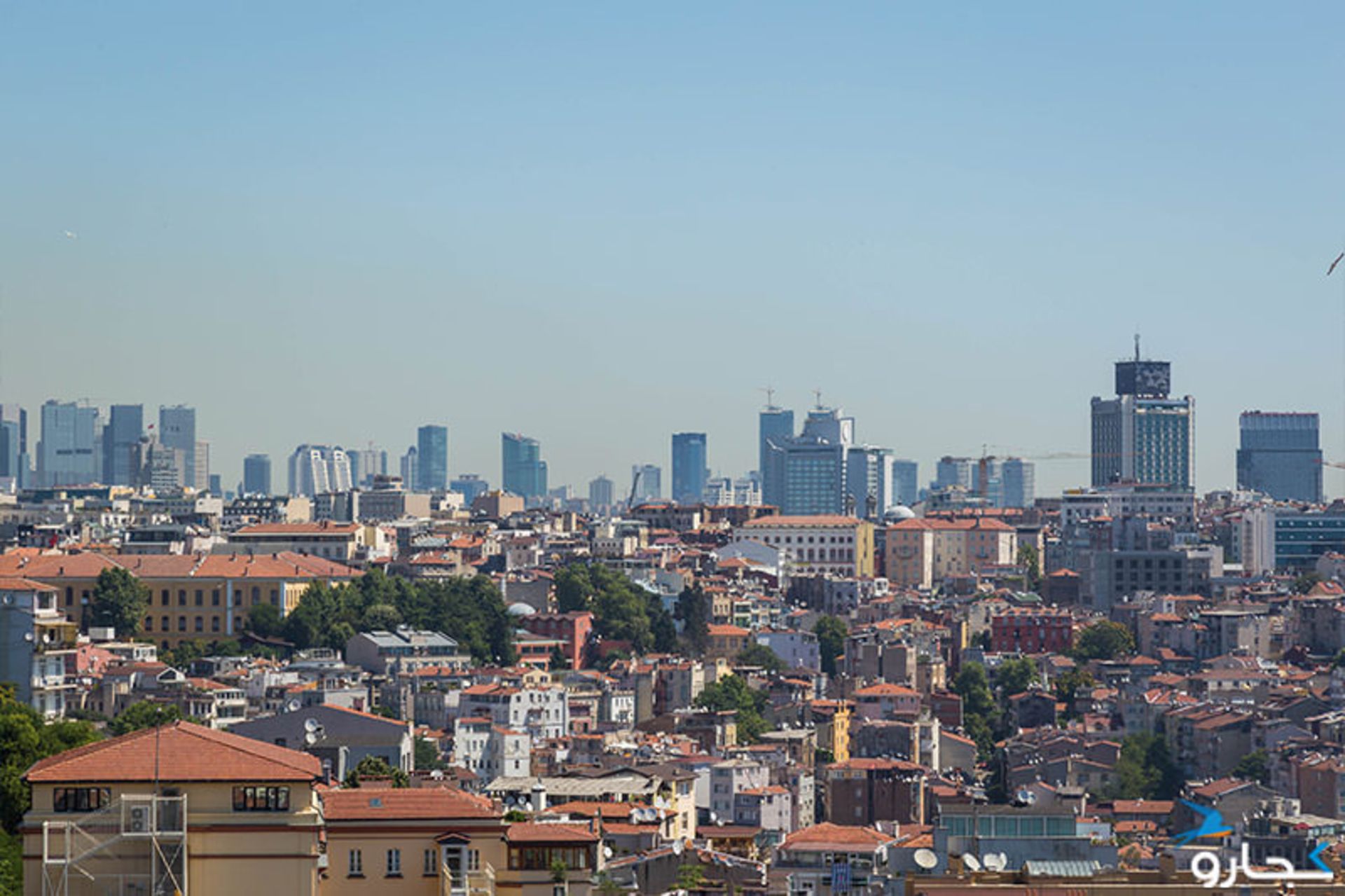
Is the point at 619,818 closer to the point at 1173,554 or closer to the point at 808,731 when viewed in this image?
the point at 808,731

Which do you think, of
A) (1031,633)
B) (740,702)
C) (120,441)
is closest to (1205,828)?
(740,702)

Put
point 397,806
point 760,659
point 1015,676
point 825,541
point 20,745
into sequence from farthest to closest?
point 825,541
point 760,659
point 1015,676
point 20,745
point 397,806

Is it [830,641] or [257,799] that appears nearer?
[257,799]

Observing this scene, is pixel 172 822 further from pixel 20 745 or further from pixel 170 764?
pixel 20 745

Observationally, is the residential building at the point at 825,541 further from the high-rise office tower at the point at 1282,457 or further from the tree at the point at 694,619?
the high-rise office tower at the point at 1282,457

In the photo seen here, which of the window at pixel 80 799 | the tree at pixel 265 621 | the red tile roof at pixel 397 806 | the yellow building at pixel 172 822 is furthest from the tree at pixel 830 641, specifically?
the window at pixel 80 799

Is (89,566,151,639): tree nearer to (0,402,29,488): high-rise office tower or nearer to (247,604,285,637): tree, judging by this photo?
(247,604,285,637): tree

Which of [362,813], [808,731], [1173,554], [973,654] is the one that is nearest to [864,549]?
[1173,554]

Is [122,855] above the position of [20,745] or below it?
above
